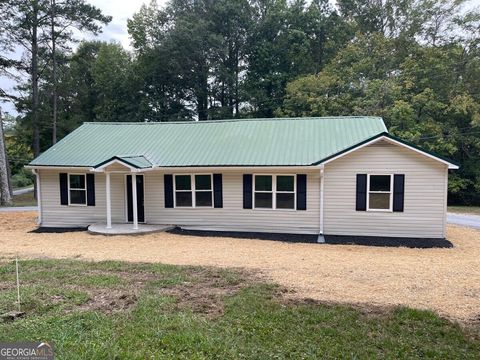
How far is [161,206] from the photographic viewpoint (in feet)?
45.4

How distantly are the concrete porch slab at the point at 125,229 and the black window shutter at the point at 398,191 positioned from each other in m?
7.99

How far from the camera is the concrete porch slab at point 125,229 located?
40.6 feet

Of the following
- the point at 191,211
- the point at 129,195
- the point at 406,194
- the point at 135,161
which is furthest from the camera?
the point at 129,195

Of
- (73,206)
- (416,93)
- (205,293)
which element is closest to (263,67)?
(416,93)

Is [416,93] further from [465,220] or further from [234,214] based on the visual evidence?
[234,214]

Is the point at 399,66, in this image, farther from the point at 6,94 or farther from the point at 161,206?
the point at 6,94

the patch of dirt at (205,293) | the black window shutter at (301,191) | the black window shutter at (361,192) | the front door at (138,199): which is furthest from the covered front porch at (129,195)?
the black window shutter at (361,192)

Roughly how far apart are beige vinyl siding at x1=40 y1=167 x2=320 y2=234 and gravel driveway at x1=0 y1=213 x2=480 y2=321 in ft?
4.02

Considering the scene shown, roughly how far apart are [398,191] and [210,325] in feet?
29.8

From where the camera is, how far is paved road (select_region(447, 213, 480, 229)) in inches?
593

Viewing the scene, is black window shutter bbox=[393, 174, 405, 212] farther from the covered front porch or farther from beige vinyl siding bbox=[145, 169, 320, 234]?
the covered front porch

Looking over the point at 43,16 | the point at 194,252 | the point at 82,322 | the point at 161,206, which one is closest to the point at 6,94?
the point at 43,16

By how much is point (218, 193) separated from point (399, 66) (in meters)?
19.9

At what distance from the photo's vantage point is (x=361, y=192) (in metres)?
12.0
